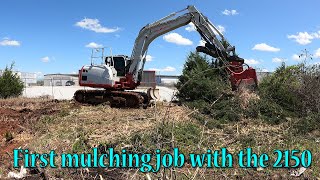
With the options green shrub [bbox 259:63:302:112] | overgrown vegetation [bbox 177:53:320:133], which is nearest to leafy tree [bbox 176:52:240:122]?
overgrown vegetation [bbox 177:53:320:133]

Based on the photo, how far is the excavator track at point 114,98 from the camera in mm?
14477

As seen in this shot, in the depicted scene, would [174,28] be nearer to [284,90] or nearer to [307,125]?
[284,90]

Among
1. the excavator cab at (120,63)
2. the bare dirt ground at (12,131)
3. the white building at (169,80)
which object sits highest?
the excavator cab at (120,63)

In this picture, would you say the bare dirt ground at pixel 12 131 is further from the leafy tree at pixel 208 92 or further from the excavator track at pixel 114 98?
the leafy tree at pixel 208 92

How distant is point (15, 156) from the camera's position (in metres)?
6.36

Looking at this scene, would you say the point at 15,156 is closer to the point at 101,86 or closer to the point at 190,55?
the point at 101,86

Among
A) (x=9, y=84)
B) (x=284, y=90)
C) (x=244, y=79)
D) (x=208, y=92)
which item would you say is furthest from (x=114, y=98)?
(x=9, y=84)

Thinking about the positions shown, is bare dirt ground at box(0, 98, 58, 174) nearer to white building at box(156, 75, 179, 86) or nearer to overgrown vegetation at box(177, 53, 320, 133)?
overgrown vegetation at box(177, 53, 320, 133)

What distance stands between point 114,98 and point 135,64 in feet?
5.75

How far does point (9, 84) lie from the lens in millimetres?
22719

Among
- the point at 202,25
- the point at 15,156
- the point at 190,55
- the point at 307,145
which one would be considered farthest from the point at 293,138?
the point at 190,55

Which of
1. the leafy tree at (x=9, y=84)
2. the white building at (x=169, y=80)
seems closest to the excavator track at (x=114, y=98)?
the white building at (x=169, y=80)

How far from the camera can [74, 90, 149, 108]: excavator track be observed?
14.5 metres

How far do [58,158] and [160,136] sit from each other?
1885 millimetres
